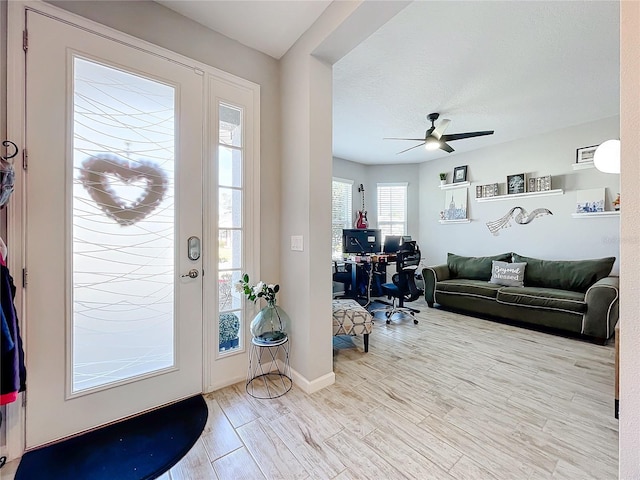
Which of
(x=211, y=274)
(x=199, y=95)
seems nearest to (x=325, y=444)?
(x=211, y=274)

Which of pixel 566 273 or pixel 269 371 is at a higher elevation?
pixel 566 273

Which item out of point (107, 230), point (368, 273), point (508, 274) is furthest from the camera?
point (368, 273)

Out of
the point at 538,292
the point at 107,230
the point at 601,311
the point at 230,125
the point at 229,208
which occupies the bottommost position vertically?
the point at 601,311

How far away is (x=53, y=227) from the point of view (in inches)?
58.6

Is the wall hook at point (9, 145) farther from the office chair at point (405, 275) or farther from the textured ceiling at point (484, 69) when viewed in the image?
the office chair at point (405, 275)

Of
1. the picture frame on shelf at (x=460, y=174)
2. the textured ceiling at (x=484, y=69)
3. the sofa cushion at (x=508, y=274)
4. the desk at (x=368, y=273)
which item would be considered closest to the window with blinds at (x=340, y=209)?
the desk at (x=368, y=273)

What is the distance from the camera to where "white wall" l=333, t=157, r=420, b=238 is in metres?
5.68

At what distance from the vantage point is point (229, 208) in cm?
209

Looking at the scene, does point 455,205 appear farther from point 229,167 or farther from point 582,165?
point 229,167

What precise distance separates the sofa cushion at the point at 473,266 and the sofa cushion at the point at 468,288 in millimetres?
121

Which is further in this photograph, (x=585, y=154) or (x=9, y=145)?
(x=585, y=154)

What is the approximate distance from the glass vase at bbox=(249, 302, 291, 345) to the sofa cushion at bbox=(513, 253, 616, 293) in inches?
146

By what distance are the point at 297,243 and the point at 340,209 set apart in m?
3.50

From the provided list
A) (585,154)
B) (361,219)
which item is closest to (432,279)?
(361,219)
